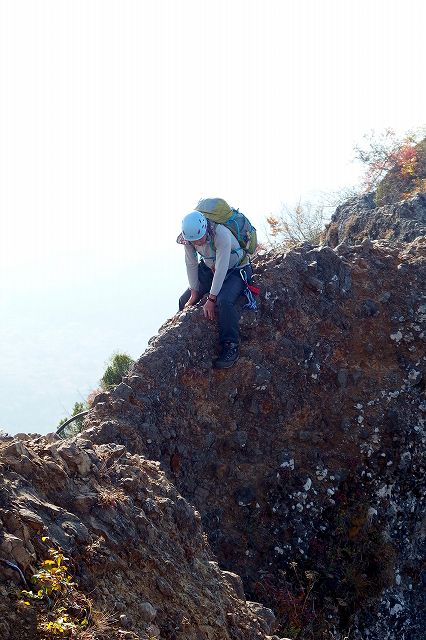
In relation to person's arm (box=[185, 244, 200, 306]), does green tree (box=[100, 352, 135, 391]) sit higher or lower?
higher

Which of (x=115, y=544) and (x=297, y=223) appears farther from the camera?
(x=297, y=223)

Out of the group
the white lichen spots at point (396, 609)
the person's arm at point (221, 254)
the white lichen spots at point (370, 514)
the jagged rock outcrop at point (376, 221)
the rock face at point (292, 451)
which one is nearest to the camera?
the rock face at point (292, 451)

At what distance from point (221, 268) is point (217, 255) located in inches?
6.4

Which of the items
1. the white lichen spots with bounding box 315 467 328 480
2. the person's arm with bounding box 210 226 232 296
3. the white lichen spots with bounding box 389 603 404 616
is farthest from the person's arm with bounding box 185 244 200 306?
the white lichen spots with bounding box 389 603 404 616

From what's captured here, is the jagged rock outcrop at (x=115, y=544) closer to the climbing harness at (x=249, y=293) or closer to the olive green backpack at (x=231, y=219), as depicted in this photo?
the climbing harness at (x=249, y=293)

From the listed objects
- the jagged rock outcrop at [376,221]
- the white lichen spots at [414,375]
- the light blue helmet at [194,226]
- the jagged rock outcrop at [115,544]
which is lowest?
the jagged rock outcrop at [115,544]

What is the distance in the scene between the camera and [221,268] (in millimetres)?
8273

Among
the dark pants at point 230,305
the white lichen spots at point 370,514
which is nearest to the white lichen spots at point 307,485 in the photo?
the white lichen spots at point 370,514

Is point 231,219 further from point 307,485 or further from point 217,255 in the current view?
point 307,485

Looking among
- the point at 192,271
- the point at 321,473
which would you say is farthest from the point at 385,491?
the point at 192,271

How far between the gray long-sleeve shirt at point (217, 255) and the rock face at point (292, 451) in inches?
20.9

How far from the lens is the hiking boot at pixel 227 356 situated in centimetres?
833

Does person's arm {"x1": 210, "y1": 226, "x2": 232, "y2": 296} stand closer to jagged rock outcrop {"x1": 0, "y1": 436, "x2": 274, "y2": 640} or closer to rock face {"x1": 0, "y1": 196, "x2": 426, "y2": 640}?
rock face {"x1": 0, "y1": 196, "x2": 426, "y2": 640}

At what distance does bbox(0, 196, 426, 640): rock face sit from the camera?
5789 mm
